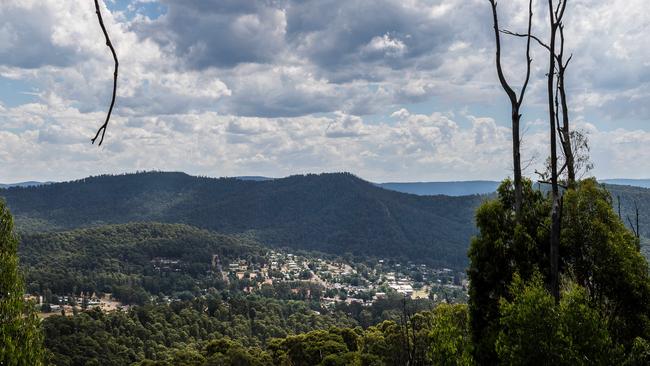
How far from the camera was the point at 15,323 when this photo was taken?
16.3m

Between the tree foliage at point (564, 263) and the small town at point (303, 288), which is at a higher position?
the tree foliage at point (564, 263)

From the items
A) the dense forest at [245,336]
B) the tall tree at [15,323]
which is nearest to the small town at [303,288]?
the dense forest at [245,336]

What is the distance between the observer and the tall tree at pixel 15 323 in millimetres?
15852

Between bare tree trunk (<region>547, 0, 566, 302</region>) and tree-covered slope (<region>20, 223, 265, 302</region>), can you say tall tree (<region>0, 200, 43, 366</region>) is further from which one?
tree-covered slope (<region>20, 223, 265, 302</region>)

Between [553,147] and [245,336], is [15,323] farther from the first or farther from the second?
[245,336]

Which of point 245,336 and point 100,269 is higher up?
point 245,336

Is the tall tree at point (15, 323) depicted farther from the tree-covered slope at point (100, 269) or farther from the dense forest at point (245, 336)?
the tree-covered slope at point (100, 269)

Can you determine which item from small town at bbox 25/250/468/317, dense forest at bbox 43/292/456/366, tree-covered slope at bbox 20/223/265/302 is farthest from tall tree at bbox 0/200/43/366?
tree-covered slope at bbox 20/223/265/302

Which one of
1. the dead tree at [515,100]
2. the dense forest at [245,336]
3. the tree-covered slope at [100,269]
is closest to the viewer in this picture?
the dead tree at [515,100]

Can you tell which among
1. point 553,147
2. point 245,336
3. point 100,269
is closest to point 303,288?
point 100,269

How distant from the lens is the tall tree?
1585 centimetres

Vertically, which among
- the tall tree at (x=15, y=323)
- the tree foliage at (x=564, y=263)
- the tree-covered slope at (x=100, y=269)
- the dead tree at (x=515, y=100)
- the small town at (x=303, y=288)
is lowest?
the small town at (x=303, y=288)

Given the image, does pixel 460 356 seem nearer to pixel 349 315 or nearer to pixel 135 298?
pixel 349 315

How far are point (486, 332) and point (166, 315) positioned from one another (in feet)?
272
